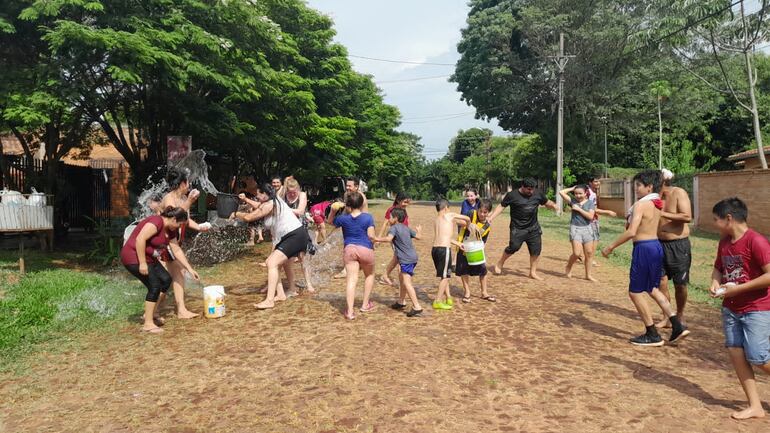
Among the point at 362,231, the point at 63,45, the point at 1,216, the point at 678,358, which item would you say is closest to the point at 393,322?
Answer: the point at 362,231

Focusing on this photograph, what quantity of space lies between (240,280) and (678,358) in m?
7.01

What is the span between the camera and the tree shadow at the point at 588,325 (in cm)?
604

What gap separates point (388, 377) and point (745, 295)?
2.89 m

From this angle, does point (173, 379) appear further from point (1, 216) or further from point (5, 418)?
point (1, 216)

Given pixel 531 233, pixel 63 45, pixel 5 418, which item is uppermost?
pixel 63 45

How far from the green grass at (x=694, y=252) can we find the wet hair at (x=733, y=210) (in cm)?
428

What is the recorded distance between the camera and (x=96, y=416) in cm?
407

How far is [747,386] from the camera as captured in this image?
3889 mm

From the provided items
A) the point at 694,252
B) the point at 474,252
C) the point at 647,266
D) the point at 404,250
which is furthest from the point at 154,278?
the point at 694,252

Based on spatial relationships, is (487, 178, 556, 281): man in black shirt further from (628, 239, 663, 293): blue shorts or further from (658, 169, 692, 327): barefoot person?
(628, 239, 663, 293): blue shorts

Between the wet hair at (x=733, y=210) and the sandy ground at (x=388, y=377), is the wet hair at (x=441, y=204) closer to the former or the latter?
the sandy ground at (x=388, y=377)

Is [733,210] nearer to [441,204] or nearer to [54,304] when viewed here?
[441,204]

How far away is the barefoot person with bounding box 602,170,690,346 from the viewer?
5.44 meters

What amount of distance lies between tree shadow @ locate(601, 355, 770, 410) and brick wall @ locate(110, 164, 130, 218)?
76.7 ft
